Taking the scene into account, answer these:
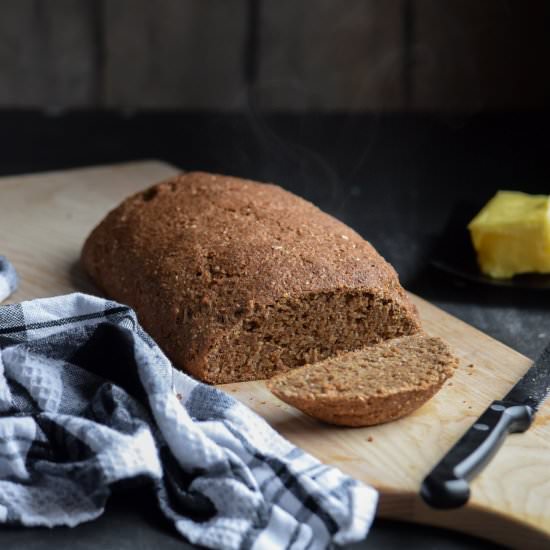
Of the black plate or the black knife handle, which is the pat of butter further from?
the black knife handle

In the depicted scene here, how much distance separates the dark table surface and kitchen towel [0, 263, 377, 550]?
4.15 feet

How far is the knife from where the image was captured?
2.25m

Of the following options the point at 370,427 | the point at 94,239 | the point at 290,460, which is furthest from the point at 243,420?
the point at 94,239

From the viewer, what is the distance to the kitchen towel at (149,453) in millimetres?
2203

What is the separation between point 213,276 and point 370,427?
636 mm

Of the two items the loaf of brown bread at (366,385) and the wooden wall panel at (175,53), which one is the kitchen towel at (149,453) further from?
the wooden wall panel at (175,53)

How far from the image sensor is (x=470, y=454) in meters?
2.31

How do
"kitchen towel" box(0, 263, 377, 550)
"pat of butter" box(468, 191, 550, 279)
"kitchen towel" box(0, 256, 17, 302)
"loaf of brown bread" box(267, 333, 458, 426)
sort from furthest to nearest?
1. "pat of butter" box(468, 191, 550, 279)
2. "kitchen towel" box(0, 256, 17, 302)
3. "loaf of brown bread" box(267, 333, 458, 426)
4. "kitchen towel" box(0, 263, 377, 550)

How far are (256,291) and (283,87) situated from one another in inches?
141

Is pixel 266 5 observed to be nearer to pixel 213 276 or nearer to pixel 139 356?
pixel 213 276

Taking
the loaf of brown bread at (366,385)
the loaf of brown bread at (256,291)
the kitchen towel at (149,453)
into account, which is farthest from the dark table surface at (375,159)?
the kitchen towel at (149,453)

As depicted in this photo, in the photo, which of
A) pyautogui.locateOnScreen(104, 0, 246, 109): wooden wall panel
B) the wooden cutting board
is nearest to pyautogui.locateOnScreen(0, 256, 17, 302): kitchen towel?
the wooden cutting board

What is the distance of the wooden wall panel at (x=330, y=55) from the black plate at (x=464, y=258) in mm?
2168

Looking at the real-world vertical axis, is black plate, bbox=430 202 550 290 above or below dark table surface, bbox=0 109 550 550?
above
